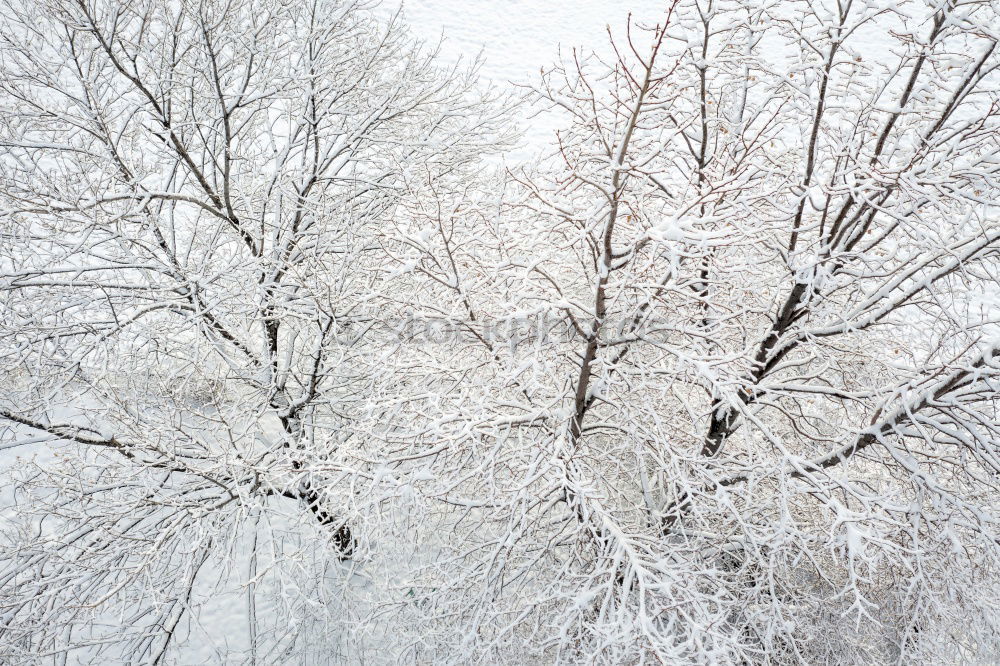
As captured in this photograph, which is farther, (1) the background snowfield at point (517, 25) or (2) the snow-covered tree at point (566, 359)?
(1) the background snowfield at point (517, 25)

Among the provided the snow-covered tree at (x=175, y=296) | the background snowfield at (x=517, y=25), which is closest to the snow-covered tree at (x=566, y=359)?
the snow-covered tree at (x=175, y=296)

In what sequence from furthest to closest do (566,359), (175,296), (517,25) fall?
(517,25), (175,296), (566,359)

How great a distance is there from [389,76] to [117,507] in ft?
19.2

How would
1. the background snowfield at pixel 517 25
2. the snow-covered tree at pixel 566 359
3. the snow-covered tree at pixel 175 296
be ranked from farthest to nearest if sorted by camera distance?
the background snowfield at pixel 517 25 < the snow-covered tree at pixel 175 296 < the snow-covered tree at pixel 566 359

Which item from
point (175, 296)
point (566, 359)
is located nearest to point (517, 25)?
point (175, 296)

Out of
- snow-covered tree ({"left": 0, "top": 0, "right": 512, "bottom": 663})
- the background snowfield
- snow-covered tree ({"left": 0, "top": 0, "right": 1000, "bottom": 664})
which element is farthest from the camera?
the background snowfield

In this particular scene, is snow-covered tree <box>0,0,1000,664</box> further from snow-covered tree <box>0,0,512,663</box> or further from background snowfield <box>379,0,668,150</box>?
background snowfield <box>379,0,668,150</box>

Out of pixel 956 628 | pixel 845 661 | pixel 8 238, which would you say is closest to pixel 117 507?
pixel 8 238

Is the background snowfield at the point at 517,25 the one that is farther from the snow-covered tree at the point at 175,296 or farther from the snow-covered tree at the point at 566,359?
the snow-covered tree at the point at 566,359

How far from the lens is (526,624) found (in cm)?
522

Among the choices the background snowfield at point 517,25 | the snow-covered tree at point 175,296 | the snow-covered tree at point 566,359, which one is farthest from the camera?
the background snowfield at point 517,25

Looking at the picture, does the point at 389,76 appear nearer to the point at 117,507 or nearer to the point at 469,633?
the point at 117,507

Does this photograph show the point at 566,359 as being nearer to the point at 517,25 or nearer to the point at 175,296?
the point at 175,296

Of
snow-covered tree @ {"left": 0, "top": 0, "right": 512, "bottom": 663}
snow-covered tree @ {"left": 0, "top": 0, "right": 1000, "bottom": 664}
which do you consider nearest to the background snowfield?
snow-covered tree @ {"left": 0, "top": 0, "right": 512, "bottom": 663}
